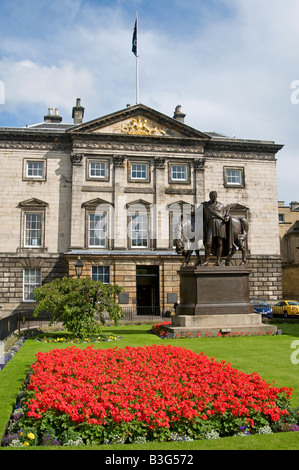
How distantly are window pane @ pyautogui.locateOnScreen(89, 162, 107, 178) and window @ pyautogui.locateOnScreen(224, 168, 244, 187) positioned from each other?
35.6 feet

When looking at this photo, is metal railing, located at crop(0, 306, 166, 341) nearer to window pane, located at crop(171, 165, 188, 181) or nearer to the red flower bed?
window pane, located at crop(171, 165, 188, 181)

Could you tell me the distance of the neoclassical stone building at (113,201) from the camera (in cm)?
3609

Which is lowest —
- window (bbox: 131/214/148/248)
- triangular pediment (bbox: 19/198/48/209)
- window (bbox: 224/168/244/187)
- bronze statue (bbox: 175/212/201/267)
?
bronze statue (bbox: 175/212/201/267)

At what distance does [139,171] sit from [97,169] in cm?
359

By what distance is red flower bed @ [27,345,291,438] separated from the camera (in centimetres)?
702

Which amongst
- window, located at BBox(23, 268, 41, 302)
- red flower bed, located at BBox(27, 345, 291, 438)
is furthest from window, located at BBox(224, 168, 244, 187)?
red flower bed, located at BBox(27, 345, 291, 438)

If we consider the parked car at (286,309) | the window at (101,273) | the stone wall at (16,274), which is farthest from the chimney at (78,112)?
the parked car at (286,309)

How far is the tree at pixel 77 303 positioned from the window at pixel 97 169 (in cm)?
1902

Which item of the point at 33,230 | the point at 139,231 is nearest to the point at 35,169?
the point at 33,230

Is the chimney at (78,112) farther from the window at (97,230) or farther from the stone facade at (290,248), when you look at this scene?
the stone facade at (290,248)

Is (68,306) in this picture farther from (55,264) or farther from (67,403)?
(55,264)

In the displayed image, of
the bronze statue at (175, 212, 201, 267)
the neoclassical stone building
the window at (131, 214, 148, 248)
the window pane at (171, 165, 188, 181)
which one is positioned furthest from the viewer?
the window pane at (171, 165, 188, 181)

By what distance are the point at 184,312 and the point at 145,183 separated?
67.1ft

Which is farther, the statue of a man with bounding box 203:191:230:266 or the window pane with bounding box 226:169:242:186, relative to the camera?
the window pane with bounding box 226:169:242:186
